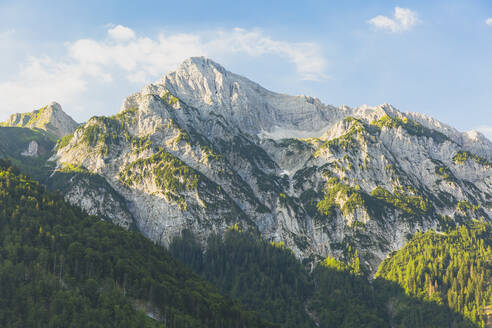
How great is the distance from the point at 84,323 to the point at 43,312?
12.6 m

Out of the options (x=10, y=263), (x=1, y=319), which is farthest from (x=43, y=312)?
(x=10, y=263)

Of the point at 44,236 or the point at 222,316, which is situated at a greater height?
the point at 44,236

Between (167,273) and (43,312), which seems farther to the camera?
(167,273)

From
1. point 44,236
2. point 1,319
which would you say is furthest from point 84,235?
point 1,319

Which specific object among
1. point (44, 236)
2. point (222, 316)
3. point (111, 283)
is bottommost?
point (222, 316)

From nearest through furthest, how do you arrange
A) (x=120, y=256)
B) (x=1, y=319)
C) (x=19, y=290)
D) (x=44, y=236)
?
(x=1, y=319)
(x=19, y=290)
(x=44, y=236)
(x=120, y=256)

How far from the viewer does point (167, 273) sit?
19412 centimetres

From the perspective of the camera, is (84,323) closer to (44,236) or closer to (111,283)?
(111,283)

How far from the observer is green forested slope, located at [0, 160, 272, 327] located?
137250 mm

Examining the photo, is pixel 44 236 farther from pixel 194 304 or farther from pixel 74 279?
pixel 194 304

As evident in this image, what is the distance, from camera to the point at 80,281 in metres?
155

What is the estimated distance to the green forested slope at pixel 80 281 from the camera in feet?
450

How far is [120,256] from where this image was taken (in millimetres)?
183000

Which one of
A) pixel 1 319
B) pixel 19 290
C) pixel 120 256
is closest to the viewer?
pixel 1 319
